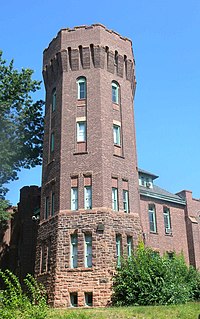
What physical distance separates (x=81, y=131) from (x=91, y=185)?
13.7ft

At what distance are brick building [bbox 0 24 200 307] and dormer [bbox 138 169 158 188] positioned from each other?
0.73 metres

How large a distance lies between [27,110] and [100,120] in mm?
10047

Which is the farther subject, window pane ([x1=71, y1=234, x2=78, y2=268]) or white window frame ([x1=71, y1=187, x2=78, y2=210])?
white window frame ([x1=71, y1=187, x2=78, y2=210])

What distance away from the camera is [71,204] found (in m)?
26.6

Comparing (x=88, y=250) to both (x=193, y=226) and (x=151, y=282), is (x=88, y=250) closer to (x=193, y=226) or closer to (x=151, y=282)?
(x=151, y=282)

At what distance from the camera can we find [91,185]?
26.6m

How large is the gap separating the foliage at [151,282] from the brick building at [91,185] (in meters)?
0.95

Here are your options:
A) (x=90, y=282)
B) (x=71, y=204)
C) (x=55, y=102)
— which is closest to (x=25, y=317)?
(x=90, y=282)

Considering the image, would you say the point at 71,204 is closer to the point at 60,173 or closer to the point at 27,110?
the point at 60,173

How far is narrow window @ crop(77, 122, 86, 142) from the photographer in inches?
1117

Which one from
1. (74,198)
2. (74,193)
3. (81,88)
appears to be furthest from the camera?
(81,88)

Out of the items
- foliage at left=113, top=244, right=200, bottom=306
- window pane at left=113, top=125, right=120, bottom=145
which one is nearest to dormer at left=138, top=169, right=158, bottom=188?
window pane at left=113, top=125, right=120, bottom=145

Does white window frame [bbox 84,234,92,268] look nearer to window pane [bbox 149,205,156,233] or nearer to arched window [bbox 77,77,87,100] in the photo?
window pane [bbox 149,205,156,233]

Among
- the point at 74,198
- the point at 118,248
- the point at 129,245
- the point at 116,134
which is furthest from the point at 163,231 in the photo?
the point at 74,198
